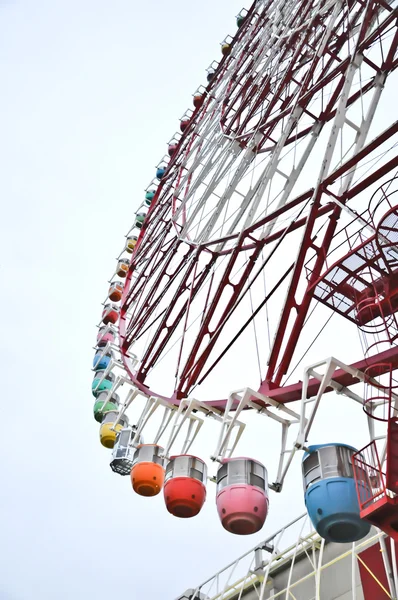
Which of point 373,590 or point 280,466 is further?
point 373,590

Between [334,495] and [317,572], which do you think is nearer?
[334,495]

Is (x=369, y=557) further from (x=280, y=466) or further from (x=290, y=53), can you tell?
(x=290, y=53)

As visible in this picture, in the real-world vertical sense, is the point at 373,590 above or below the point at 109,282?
below

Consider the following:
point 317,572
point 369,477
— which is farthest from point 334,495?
point 317,572

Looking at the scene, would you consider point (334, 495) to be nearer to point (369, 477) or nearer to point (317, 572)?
point (369, 477)

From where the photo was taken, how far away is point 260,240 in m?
14.1

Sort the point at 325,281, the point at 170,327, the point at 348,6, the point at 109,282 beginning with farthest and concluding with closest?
the point at 109,282, the point at 170,327, the point at 348,6, the point at 325,281

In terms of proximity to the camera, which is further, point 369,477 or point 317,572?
point 317,572

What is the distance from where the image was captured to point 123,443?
1484 cm

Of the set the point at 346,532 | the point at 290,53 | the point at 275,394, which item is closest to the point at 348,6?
the point at 290,53

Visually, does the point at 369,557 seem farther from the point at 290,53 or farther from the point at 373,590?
the point at 290,53

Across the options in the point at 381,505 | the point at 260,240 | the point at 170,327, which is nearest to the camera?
the point at 381,505

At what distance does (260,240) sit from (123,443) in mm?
4963

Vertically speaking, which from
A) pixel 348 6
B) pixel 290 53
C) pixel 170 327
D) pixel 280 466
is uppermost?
pixel 290 53
